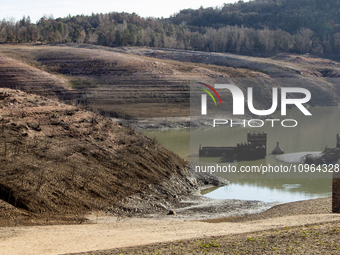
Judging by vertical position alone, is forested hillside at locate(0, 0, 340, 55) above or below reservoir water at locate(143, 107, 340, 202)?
above

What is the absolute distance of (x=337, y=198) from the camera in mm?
14117

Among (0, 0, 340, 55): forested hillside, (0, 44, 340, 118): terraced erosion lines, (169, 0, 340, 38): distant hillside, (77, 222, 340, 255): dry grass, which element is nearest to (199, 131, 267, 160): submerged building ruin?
(0, 44, 340, 118): terraced erosion lines

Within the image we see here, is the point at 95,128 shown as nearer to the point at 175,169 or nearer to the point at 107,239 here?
the point at 175,169

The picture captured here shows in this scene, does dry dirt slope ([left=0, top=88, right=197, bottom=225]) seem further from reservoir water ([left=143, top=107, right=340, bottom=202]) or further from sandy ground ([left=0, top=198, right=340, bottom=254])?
reservoir water ([left=143, top=107, right=340, bottom=202])

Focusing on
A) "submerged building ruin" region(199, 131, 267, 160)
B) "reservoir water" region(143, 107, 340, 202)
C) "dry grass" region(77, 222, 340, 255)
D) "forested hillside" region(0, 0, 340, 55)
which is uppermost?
"forested hillside" region(0, 0, 340, 55)

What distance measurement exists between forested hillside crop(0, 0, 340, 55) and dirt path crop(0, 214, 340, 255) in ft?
247

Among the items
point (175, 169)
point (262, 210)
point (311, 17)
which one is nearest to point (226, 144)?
point (175, 169)

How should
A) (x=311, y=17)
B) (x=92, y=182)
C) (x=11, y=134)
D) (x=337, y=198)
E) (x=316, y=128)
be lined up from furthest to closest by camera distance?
1. (x=311, y=17)
2. (x=316, y=128)
3. (x=11, y=134)
4. (x=92, y=182)
5. (x=337, y=198)

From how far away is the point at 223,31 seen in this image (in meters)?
110

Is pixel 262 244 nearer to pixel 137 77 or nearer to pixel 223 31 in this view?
pixel 137 77

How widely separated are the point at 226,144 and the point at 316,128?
43.1ft

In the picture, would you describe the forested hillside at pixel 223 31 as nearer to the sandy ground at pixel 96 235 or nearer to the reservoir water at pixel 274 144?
the reservoir water at pixel 274 144

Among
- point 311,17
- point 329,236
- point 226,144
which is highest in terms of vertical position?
point 311,17

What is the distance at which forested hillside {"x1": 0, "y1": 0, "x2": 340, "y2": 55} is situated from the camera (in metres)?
89.6
